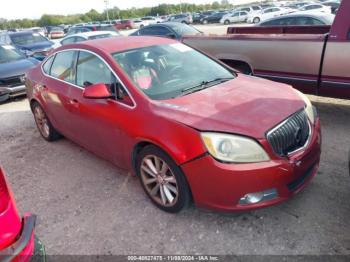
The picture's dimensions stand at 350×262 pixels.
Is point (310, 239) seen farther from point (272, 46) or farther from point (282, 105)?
point (272, 46)

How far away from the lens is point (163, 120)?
297cm

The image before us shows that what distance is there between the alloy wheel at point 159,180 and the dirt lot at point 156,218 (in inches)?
6.7

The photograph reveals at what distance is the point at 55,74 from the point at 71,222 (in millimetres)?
2291

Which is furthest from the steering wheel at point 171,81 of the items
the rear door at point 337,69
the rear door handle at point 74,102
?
the rear door at point 337,69

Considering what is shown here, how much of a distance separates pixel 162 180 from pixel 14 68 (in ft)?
23.9

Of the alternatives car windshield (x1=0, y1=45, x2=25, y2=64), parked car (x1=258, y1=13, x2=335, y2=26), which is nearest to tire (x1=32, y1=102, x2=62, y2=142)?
car windshield (x1=0, y1=45, x2=25, y2=64)

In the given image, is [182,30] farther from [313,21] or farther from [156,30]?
[313,21]

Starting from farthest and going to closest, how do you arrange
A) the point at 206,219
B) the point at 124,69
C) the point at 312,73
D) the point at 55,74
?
the point at 312,73, the point at 55,74, the point at 124,69, the point at 206,219

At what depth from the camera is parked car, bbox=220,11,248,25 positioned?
124 ft

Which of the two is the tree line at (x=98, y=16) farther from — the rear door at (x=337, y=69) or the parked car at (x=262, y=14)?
the rear door at (x=337, y=69)

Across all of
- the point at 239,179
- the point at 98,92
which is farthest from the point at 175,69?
the point at 239,179

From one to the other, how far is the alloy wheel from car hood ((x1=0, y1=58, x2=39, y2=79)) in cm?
674

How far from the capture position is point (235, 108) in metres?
3.01

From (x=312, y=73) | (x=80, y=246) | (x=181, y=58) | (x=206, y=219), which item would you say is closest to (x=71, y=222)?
(x=80, y=246)
